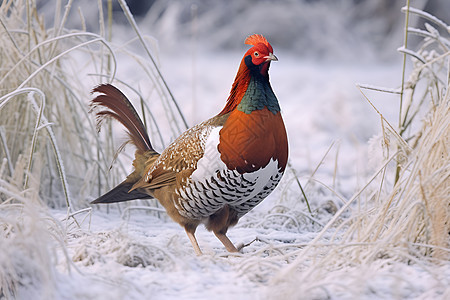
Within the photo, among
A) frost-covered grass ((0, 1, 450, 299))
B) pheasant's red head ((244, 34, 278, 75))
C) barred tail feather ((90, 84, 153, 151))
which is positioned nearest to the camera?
frost-covered grass ((0, 1, 450, 299))

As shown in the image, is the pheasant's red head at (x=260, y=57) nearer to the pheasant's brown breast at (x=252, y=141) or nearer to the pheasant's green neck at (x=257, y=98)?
the pheasant's green neck at (x=257, y=98)

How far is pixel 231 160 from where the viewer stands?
1822 mm

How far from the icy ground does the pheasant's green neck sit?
417 mm

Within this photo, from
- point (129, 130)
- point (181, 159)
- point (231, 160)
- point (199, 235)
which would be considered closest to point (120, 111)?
point (129, 130)

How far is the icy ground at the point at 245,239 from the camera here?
130 cm

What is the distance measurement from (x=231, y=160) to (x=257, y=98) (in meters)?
0.23

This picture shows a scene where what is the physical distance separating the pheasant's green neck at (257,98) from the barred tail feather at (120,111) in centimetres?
59

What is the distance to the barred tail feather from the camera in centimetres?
226

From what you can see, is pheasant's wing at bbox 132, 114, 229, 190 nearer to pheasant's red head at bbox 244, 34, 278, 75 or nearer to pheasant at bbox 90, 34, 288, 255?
pheasant at bbox 90, 34, 288, 255

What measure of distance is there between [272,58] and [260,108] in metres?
0.17

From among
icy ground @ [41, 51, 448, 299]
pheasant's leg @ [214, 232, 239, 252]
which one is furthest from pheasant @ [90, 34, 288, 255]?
icy ground @ [41, 51, 448, 299]

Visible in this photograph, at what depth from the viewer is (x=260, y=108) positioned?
189 centimetres

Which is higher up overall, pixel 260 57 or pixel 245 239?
pixel 260 57

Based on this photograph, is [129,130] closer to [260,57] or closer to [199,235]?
[199,235]
